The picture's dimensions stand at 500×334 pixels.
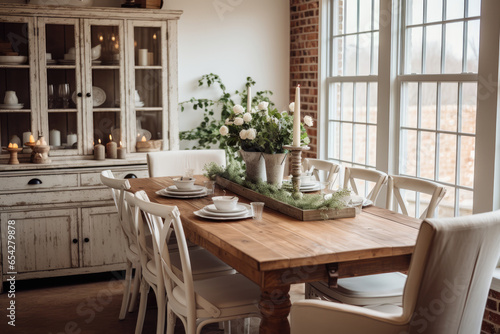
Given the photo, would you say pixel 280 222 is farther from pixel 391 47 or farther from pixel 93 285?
pixel 93 285

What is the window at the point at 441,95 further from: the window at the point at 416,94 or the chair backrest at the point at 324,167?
the chair backrest at the point at 324,167

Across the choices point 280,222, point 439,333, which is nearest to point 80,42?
point 280,222

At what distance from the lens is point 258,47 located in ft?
18.5

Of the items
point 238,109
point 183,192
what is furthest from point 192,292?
point 238,109

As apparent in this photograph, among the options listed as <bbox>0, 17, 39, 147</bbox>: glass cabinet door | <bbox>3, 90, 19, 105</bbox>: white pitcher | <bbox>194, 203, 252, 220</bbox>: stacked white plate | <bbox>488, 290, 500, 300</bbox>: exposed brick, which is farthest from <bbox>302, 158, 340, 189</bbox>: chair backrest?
<bbox>3, 90, 19, 105</bbox>: white pitcher

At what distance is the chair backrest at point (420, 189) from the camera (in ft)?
9.84

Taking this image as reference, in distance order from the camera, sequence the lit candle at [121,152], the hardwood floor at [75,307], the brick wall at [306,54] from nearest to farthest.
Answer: the hardwood floor at [75,307] → the lit candle at [121,152] → the brick wall at [306,54]

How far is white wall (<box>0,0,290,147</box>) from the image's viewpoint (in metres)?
5.38

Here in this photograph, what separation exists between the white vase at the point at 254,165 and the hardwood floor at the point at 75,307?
961 mm

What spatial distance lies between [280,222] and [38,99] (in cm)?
265

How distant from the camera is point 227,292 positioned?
2.69m

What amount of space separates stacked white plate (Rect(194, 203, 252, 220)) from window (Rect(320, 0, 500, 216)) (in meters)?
1.43

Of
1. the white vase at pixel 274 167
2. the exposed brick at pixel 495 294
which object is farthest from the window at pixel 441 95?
the white vase at pixel 274 167

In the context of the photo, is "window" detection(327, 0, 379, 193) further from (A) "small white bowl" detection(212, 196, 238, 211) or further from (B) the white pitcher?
(B) the white pitcher
